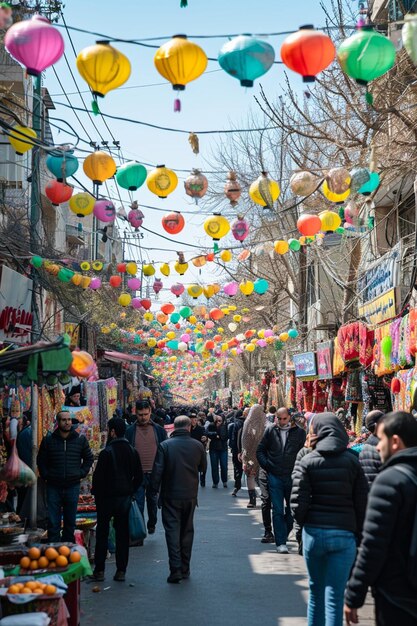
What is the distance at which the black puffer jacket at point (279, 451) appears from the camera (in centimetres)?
1218

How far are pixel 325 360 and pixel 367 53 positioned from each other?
50.0 ft

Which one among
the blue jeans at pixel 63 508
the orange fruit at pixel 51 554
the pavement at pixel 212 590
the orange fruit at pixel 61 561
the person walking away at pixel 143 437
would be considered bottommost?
the pavement at pixel 212 590

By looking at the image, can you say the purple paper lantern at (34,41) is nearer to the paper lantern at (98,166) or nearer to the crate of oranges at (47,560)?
the paper lantern at (98,166)

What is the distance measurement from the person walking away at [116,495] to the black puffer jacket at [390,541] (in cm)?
601

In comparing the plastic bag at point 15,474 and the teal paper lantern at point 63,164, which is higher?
the teal paper lantern at point 63,164

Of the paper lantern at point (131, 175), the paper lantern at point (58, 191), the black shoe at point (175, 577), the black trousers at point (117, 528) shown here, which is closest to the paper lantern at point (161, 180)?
the paper lantern at point (131, 175)

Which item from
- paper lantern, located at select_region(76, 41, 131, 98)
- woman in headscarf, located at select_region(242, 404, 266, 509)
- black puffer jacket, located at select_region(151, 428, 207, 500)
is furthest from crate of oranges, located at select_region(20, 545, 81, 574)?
woman in headscarf, located at select_region(242, 404, 266, 509)

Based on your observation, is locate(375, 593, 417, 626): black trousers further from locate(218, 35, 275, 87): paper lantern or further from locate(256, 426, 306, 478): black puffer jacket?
locate(256, 426, 306, 478): black puffer jacket

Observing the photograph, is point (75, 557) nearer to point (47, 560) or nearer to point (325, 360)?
point (47, 560)

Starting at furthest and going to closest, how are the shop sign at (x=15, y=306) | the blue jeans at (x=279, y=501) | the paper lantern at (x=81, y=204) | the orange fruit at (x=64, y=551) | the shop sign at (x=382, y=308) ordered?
the shop sign at (x=382, y=308)
the shop sign at (x=15, y=306)
the blue jeans at (x=279, y=501)
the paper lantern at (x=81, y=204)
the orange fruit at (x=64, y=551)

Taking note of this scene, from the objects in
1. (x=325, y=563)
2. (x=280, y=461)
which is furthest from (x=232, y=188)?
(x=325, y=563)

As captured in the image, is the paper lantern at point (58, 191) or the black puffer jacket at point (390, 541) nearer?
the black puffer jacket at point (390, 541)

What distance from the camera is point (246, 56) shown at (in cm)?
720

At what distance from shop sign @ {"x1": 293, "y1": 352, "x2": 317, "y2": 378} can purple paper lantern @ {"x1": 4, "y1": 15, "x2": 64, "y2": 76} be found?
1755 centimetres
